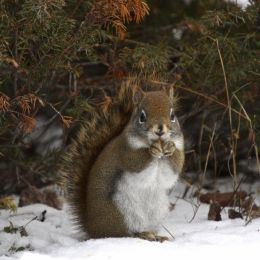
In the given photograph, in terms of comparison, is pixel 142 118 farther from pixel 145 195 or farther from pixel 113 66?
pixel 113 66

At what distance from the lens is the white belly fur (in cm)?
337

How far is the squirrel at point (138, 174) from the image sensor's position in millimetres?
3373

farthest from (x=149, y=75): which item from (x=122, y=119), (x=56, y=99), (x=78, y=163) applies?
(x=56, y=99)

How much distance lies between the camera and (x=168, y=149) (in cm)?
337

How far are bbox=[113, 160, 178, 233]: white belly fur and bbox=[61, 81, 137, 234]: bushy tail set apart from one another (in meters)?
0.30

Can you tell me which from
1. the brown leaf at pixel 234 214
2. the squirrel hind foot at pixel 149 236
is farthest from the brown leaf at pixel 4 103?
the brown leaf at pixel 234 214

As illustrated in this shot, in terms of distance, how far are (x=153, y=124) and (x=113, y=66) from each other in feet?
2.63

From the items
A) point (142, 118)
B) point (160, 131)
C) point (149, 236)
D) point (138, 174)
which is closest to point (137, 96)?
point (142, 118)

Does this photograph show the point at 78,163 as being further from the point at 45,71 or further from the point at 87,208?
the point at 45,71

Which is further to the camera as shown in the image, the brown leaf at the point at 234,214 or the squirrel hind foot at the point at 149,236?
the brown leaf at the point at 234,214

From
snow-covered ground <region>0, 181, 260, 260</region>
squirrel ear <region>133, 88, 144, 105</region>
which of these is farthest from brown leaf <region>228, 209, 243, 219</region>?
squirrel ear <region>133, 88, 144, 105</region>

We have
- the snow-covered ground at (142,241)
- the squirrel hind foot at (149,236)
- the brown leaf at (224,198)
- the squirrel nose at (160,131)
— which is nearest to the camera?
the snow-covered ground at (142,241)

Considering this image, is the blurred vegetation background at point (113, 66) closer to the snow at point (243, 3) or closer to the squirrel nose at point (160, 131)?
the snow at point (243, 3)

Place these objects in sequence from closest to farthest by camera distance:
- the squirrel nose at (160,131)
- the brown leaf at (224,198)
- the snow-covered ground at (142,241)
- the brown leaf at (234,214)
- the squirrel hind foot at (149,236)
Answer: the snow-covered ground at (142,241) < the squirrel nose at (160,131) < the squirrel hind foot at (149,236) < the brown leaf at (234,214) < the brown leaf at (224,198)
